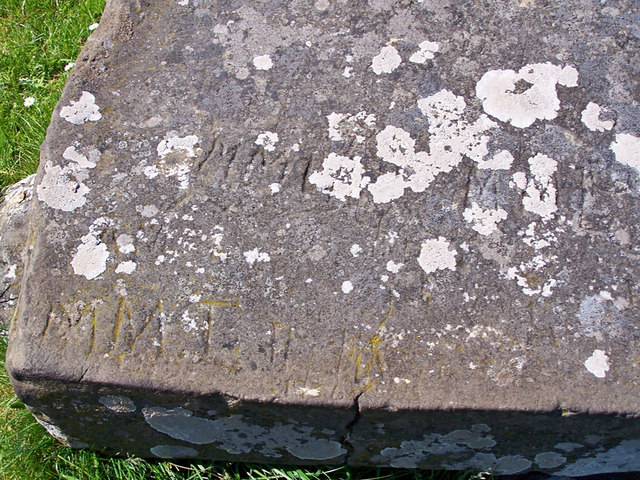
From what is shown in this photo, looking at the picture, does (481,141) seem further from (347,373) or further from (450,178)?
(347,373)

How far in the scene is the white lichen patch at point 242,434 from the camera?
1.92 metres

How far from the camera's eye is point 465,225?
1.95 m

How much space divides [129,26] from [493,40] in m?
1.31

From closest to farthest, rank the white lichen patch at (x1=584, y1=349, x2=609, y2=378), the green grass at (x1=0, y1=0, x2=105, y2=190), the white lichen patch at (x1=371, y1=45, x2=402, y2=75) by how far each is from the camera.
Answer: the white lichen patch at (x1=584, y1=349, x2=609, y2=378) → the white lichen patch at (x1=371, y1=45, x2=402, y2=75) → the green grass at (x1=0, y1=0, x2=105, y2=190)

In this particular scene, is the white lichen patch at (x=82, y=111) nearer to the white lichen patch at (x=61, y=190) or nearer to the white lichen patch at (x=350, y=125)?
the white lichen patch at (x=61, y=190)

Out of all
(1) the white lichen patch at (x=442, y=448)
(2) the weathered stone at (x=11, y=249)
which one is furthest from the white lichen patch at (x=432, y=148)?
Result: (2) the weathered stone at (x=11, y=249)

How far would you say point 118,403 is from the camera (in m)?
1.88

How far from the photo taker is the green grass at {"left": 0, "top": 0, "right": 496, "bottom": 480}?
7.40ft

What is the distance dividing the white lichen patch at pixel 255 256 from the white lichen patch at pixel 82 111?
72 cm

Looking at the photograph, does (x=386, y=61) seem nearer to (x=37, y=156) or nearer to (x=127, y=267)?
(x=127, y=267)

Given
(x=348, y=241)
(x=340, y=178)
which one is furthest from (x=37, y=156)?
(x=348, y=241)

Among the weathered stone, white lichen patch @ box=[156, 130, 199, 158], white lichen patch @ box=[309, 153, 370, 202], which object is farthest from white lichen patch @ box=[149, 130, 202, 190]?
the weathered stone

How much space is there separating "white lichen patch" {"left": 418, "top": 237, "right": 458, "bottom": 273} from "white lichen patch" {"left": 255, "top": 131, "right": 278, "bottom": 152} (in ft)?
1.90

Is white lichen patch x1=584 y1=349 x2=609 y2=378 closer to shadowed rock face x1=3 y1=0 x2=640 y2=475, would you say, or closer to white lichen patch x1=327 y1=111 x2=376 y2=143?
shadowed rock face x1=3 y1=0 x2=640 y2=475
